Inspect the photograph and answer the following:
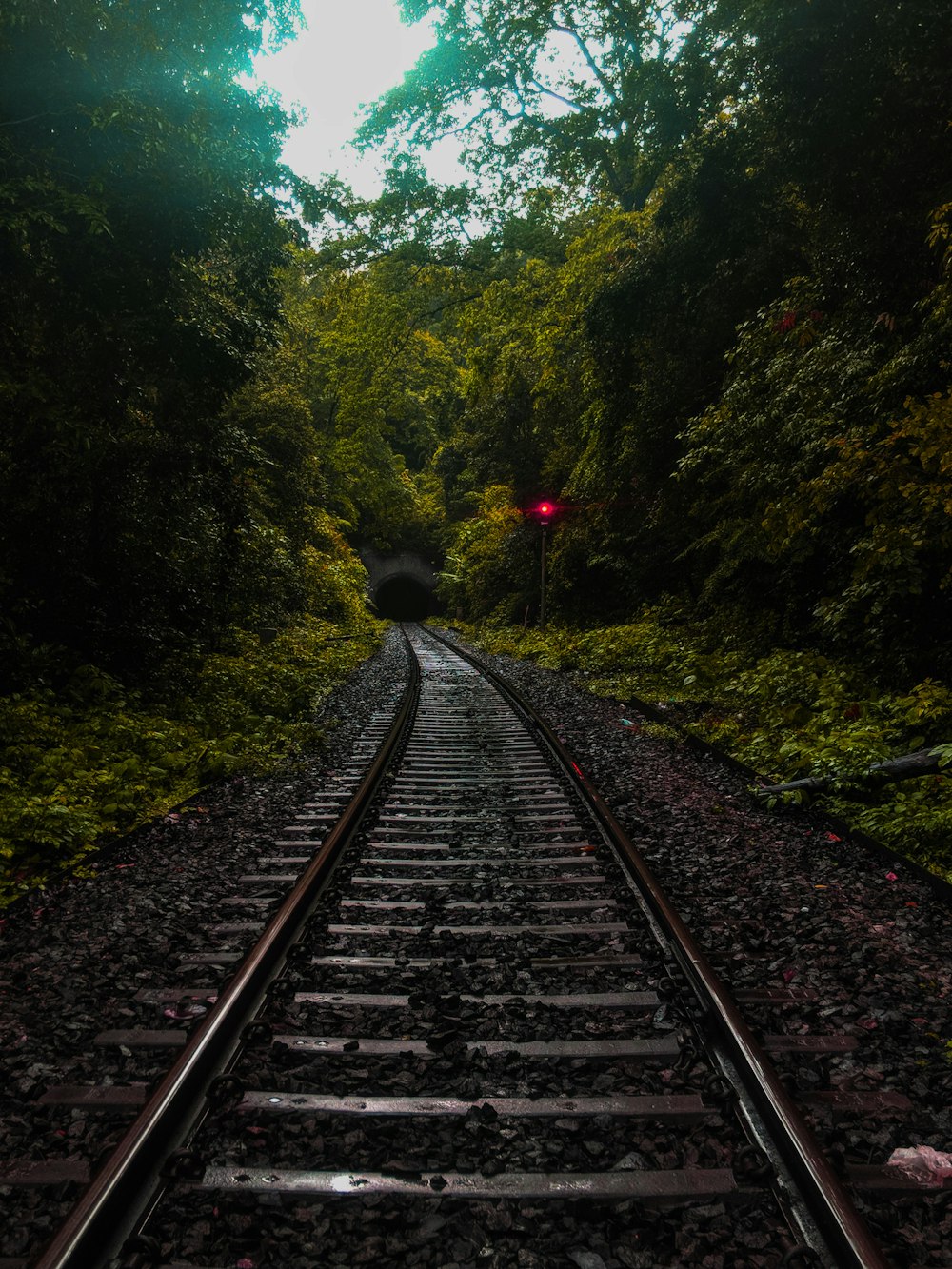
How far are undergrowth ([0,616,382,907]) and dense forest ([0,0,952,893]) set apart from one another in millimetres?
43

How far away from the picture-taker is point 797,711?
828 cm

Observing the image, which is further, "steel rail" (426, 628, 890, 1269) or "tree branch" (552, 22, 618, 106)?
"tree branch" (552, 22, 618, 106)

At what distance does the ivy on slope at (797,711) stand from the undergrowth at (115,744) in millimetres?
5186

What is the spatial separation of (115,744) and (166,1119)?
5.92 metres

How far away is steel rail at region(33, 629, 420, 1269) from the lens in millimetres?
1842

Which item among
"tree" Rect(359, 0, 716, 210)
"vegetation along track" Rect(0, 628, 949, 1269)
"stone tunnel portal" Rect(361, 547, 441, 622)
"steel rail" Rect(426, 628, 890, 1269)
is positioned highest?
"tree" Rect(359, 0, 716, 210)

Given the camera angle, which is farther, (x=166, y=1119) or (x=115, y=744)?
(x=115, y=744)

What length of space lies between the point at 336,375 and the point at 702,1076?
22602 millimetres

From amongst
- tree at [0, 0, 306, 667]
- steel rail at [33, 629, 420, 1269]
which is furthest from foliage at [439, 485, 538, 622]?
steel rail at [33, 629, 420, 1269]

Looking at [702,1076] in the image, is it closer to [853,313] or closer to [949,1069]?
[949,1069]

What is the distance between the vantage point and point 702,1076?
2.63m

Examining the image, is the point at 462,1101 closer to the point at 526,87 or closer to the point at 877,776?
the point at 877,776

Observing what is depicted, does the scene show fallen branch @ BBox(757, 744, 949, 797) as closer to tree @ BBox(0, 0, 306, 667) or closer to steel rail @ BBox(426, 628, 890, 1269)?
steel rail @ BBox(426, 628, 890, 1269)

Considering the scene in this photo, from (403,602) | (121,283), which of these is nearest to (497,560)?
(121,283)
